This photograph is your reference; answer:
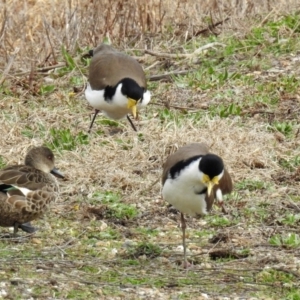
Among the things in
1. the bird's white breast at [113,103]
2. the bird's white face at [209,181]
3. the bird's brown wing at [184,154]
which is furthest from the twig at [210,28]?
the bird's white face at [209,181]

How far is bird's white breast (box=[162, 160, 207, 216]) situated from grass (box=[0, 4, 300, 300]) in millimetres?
430

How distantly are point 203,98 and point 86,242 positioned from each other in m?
4.09

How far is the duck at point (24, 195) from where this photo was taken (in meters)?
6.89

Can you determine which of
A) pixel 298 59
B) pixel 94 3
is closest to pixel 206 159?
pixel 298 59

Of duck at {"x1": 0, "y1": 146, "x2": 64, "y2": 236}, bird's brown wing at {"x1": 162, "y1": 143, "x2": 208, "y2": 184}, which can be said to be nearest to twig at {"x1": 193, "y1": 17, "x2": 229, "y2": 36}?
duck at {"x1": 0, "y1": 146, "x2": 64, "y2": 236}

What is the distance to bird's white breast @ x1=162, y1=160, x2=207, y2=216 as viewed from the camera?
6266 millimetres

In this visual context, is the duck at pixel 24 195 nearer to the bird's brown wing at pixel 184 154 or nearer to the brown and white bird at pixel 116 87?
the bird's brown wing at pixel 184 154

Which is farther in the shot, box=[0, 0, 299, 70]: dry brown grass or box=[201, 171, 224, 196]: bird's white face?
box=[0, 0, 299, 70]: dry brown grass

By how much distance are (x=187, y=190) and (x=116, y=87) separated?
3.82 metres

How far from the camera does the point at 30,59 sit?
11781 millimetres

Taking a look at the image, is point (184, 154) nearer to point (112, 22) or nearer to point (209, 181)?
point (209, 181)

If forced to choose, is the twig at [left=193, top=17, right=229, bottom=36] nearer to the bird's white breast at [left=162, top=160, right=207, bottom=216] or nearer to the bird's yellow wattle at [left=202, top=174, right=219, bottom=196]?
the bird's white breast at [left=162, top=160, right=207, bottom=216]

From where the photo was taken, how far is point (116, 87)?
10.0 m

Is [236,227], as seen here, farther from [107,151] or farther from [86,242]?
[107,151]
